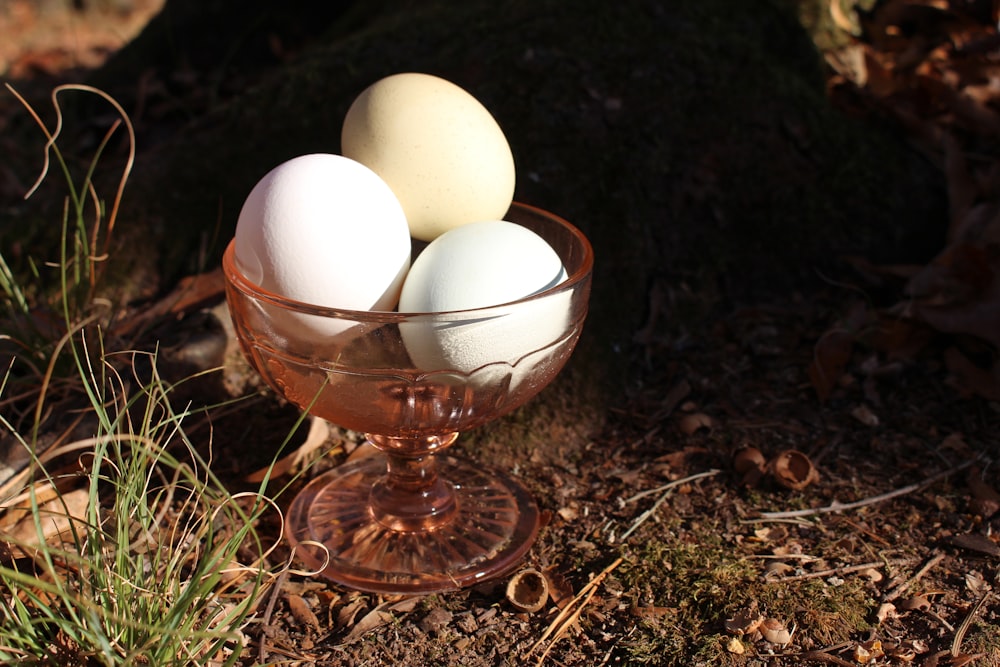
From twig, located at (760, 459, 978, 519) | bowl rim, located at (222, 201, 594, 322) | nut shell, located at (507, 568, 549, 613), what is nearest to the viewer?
bowl rim, located at (222, 201, 594, 322)

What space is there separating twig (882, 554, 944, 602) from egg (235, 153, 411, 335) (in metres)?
1.02

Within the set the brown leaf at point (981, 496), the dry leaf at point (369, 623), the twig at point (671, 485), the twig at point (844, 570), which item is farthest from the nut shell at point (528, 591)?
the brown leaf at point (981, 496)

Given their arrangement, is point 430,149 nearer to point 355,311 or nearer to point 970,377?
point 355,311

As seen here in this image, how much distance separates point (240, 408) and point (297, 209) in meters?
0.83

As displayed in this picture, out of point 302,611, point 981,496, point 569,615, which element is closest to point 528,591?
point 569,615

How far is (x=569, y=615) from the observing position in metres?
1.62

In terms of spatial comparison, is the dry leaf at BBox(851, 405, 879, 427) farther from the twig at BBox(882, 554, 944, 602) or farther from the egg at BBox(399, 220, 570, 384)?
the egg at BBox(399, 220, 570, 384)

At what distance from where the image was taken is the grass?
4.11 ft

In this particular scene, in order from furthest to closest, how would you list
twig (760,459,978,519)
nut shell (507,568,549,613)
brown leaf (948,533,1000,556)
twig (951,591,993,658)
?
1. twig (760,459,978,519)
2. brown leaf (948,533,1000,556)
3. nut shell (507,568,549,613)
4. twig (951,591,993,658)

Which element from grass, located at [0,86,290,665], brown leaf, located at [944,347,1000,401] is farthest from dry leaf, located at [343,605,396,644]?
brown leaf, located at [944,347,1000,401]

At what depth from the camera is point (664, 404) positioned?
2.21 m

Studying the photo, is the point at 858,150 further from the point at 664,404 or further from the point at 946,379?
the point at 664,404

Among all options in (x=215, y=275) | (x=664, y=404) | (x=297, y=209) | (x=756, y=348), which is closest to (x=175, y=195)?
(x=215, y=275)

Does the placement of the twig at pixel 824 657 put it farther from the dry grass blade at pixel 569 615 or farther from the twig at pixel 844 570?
the dry grass blade at pixel 569 615
